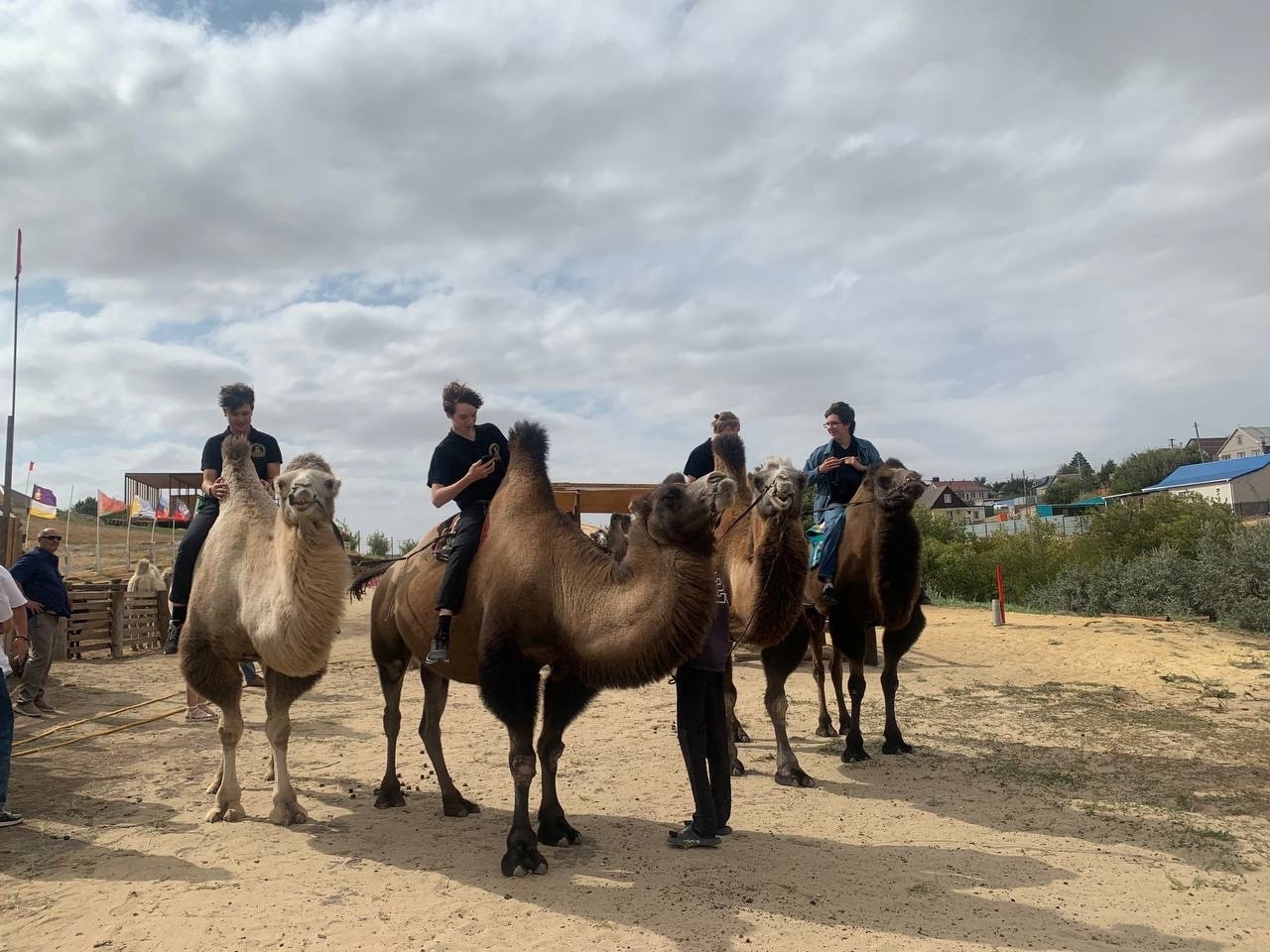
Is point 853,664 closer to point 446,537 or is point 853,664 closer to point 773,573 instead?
point 773,573

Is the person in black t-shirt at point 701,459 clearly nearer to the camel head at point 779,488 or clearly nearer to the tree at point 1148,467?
the camel head at point 779,488

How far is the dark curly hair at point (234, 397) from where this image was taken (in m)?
7.26

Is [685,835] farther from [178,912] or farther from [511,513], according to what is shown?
[178,912]

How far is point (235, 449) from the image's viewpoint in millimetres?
6996

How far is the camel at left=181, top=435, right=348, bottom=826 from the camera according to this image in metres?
5.86

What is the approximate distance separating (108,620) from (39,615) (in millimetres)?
6362

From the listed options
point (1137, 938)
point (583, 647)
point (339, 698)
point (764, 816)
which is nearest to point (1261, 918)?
point (1137, 938)

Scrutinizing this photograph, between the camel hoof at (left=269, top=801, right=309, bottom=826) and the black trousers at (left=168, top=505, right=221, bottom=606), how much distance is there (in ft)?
6.66

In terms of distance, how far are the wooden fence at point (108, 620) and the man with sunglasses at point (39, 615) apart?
5.36 m

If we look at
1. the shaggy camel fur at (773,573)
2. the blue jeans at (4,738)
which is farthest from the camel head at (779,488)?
the blue jeans at (4,738)

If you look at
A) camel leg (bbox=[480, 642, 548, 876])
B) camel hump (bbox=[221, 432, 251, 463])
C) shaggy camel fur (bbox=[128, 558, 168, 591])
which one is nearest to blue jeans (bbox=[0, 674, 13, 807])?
camel hump (bbox=[221, 432, 251, 463])

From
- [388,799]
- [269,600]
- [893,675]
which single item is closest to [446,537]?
[269,600]

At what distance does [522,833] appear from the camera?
5215 millimetres

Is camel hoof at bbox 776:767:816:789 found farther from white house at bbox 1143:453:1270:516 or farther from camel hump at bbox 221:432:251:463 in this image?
white house at bbox 1143:453:1270:516
